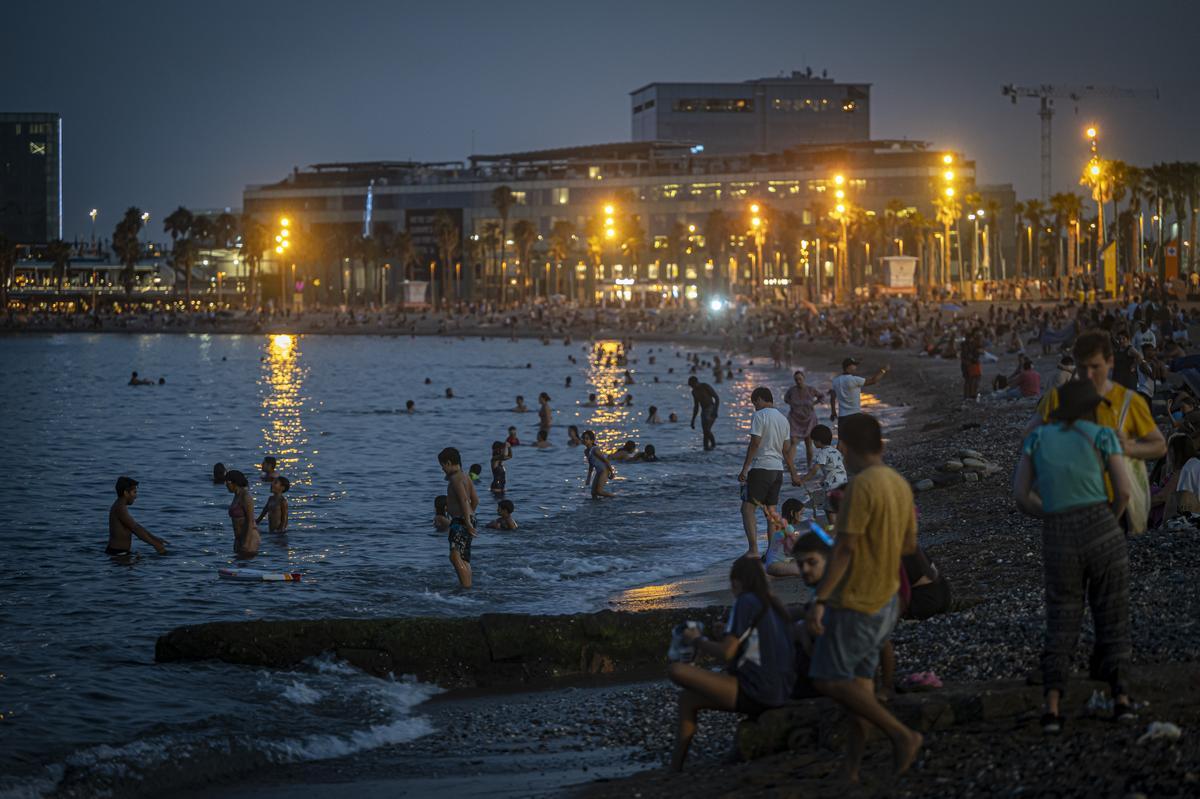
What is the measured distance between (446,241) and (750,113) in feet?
155

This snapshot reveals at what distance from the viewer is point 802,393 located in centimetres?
1967

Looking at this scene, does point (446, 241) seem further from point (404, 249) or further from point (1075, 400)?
point (1075, 400)

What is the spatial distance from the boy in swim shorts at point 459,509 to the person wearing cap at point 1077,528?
6.80m

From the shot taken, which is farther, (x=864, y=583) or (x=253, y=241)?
(x=253, y=241)

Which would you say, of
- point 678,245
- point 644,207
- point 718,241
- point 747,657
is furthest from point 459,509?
point 644,207

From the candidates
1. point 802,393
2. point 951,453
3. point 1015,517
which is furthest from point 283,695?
point 951,453

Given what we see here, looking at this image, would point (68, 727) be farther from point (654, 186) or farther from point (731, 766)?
point (654, 186)

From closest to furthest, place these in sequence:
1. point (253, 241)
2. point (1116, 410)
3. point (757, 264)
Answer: point (1116, 410) < point (757, 264) < point (253, 241)

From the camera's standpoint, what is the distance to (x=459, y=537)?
14133 mm

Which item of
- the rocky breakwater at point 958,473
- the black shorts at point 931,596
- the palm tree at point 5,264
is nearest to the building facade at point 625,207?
the palm tree at point 5,264

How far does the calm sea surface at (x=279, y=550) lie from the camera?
31.7 feet

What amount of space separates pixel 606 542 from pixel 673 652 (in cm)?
1133

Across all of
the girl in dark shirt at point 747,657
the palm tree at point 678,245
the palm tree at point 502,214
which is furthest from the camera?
the palm tree at point 678,245

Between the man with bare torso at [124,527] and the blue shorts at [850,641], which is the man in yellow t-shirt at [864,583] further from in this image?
the man with bare torso at [124,527]
